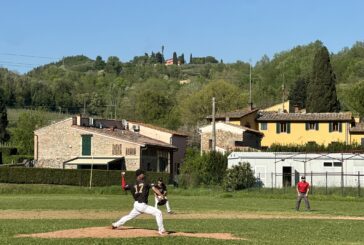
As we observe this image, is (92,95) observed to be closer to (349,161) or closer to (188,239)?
(349,161)

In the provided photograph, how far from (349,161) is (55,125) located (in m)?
36.9

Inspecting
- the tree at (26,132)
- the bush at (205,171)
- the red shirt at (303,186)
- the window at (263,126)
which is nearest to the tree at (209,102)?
the window at (263,126)

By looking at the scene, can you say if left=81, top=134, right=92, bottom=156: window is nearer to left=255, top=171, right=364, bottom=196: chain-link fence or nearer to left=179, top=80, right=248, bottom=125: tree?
left=255, top=171, right=364, bottom=196: chain-link fence

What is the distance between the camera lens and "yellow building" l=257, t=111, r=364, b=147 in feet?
330

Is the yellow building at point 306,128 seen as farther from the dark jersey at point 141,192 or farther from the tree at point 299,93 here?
the dark jersey at point 141,192

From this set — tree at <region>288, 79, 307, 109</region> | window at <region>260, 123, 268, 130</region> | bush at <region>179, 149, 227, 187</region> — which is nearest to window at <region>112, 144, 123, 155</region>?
bush at <region>179, 149, 227, 187</region>

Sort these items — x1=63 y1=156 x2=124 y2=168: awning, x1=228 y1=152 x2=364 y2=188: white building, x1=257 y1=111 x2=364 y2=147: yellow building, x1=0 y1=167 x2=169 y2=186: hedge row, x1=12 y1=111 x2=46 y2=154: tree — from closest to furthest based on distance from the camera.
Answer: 1. x1=0 y1=167 x2=169 y2=186: hedge row
2. x1=228 y1=152 x2=364 y2=188: white building
3. x1=63 y1=156 x2=124 y2=168: awning
4. x1=257 y1=111 x2=364 y2=147: yellow building
5. x1=12 y1=111 x2=46 y2=154: tree

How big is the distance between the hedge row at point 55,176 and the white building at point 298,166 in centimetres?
1360

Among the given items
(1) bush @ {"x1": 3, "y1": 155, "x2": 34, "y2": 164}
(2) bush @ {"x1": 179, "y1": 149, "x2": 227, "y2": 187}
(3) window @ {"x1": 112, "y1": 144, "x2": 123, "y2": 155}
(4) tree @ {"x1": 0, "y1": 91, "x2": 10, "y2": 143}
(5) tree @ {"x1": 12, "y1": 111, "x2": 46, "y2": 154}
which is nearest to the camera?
(2) bush @ {"x1": 179, "y1": 149, "x2": 227, "y2": 187}

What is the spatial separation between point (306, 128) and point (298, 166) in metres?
28.3

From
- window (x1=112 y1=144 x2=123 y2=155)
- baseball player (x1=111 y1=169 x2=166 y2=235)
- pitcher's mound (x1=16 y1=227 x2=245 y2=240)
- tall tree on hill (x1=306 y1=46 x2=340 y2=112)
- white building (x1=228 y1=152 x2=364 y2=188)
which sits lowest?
pitcher's mound (x1=16 y1=227 x2=245 y2=240)

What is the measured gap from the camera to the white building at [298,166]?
73.2 meters

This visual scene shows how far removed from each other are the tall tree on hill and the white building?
33.7 meters

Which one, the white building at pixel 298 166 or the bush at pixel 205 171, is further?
the bush at pixel 205 171
